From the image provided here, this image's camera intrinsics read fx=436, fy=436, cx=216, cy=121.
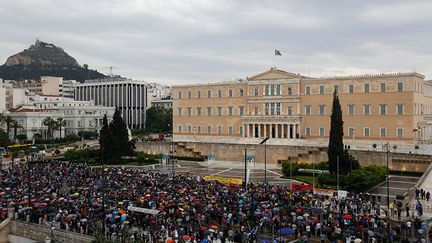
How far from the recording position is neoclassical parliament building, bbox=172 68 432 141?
56750mm

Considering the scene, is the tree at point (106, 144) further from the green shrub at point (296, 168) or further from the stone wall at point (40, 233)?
the stone wall at point (40, 233)

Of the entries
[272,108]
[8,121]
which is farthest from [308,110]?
[8,121]

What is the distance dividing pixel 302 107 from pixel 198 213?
4310cm

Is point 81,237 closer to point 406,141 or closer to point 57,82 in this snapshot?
point 406,141

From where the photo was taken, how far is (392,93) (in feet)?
187

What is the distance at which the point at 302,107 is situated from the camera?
65562mm

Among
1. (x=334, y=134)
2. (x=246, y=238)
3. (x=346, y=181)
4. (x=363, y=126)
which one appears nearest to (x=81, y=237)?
(x=246, y=238)

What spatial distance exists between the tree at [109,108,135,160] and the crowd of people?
960 inches

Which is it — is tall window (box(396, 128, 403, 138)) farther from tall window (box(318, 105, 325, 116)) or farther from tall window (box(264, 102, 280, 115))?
tall window (box(264, 102, 280, 115))

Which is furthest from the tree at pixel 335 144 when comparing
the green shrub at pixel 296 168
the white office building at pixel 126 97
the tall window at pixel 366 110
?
the white office building at pixel 126 97

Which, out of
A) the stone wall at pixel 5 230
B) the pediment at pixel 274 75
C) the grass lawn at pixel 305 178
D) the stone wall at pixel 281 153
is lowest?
the stone wall at pixel 5 230

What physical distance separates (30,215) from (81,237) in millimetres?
5135

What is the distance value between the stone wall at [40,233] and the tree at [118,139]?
3059cm

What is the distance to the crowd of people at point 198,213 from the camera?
22.7 meters
